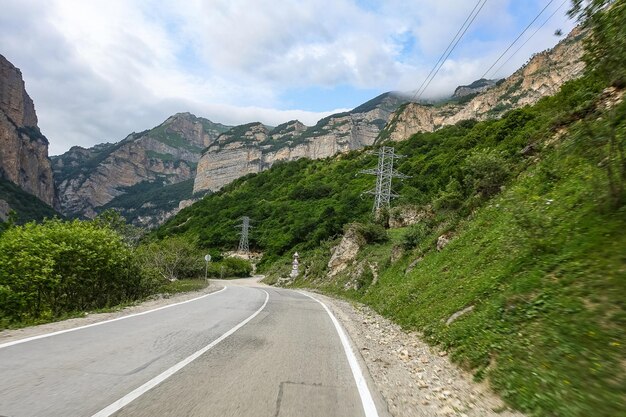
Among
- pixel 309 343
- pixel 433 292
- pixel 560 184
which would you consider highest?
pixel 560 184

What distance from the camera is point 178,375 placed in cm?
564

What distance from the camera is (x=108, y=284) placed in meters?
16.8

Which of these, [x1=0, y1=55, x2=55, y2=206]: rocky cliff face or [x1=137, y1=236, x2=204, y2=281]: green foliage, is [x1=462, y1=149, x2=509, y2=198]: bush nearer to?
[x1=137, y1=236, x2=204, y2=281]: green foliage

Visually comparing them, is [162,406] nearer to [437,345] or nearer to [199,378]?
[199,378]

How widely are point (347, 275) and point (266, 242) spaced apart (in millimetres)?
55097

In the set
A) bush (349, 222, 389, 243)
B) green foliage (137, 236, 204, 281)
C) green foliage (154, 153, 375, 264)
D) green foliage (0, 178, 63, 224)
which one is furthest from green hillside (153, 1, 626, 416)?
green foliage (0, 178, 63, 224)

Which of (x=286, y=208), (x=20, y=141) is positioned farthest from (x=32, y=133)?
(x=286, y=208)

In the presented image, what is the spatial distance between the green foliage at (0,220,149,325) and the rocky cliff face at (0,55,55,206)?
166m

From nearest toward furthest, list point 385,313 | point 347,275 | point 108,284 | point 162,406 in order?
point 162,406 < point 385,313 < point 108,284 < point 347,275

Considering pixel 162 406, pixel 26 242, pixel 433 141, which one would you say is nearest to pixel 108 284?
pixel 26 242

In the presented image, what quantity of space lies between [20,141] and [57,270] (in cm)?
18503

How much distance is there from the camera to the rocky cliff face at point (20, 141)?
14775 cm

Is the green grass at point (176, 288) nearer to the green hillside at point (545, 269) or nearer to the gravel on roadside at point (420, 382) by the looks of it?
the green hillside at point (545, 269)

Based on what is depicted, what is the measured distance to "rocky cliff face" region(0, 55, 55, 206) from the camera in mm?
147750
